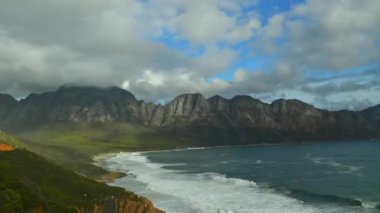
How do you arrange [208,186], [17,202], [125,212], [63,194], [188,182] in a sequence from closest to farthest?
[125,212] → [17,202] → [63,194] → [208,186] → [188,182]

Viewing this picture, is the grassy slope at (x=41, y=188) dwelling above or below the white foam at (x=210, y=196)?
above

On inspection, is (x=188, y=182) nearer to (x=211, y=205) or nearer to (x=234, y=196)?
(x=234, y=196)

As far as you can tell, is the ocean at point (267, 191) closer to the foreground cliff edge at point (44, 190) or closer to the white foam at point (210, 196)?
the white foam at point (210, 196)

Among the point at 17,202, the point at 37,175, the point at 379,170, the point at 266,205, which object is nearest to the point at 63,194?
the point at 37,175

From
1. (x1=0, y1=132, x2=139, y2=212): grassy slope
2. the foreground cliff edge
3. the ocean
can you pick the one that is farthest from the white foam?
(x1=0, y1=132, x2=139, y2=212): grassy slope

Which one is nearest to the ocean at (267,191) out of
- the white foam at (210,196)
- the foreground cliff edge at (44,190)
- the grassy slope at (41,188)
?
the white foam at (210,196)

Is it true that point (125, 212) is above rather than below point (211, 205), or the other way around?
above

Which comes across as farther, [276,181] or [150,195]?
[276,181]

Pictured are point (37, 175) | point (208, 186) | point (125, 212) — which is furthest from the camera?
point (208, 186)
